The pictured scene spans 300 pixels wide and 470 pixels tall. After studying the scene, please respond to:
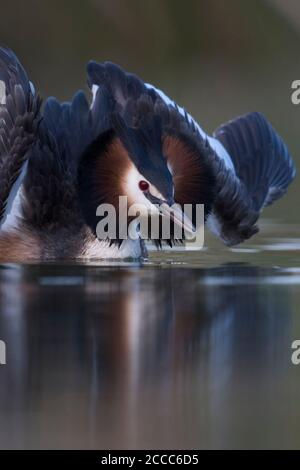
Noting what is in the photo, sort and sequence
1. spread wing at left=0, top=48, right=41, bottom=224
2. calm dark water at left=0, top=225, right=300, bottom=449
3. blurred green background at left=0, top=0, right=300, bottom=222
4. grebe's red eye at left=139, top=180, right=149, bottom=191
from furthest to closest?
1. blurred green background at left=0, top=0, right=300, bottom=222
2. grebe's red eye at left=139, top=180, right=149, bottom=191
3. spread wing at left=0, top=48, right=41, bottom=224
4. calm dark water at left=0, top=225, right=300, bottom=449

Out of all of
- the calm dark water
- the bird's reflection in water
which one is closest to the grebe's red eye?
the calm dark water

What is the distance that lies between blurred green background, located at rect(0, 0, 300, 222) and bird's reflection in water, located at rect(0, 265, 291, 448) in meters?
7.92

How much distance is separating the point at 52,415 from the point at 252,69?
12591mm

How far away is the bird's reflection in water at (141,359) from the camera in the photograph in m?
4.77

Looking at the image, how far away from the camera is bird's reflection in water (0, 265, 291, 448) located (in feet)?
15.6

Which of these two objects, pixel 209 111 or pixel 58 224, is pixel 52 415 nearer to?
pixel 58 224

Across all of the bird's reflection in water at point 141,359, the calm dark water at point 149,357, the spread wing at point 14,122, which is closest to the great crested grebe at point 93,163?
the spread wing at point 14,122

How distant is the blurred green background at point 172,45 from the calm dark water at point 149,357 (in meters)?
7.53

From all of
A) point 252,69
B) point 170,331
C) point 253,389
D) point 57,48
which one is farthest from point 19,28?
point 253,389

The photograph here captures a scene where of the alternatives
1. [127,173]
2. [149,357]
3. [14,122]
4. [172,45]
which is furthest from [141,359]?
[172,45]

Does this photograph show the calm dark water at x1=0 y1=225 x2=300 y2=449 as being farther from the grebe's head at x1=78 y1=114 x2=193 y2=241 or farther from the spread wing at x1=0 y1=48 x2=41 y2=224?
the spread wing at x1=0 y1=48 x2=41 y2=224

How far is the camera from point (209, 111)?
1544 cm

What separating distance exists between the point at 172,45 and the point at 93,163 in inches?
306

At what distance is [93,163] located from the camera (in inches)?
348
